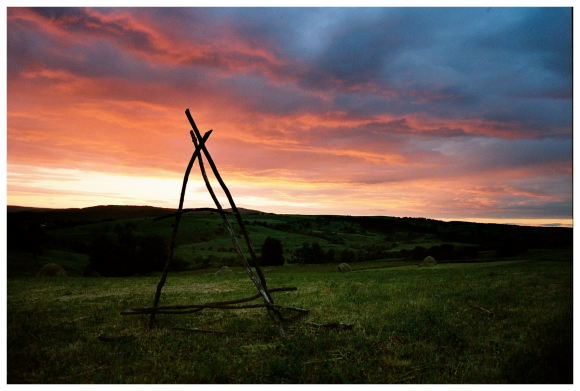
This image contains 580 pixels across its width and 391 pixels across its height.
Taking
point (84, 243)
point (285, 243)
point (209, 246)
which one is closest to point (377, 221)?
point (285, 243)

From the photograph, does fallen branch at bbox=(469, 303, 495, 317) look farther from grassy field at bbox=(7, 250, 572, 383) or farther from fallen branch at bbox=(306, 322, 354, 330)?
fallen branch at bbox=(306, 322, 354, 330)

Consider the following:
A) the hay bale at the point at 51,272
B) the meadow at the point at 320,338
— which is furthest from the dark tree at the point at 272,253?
the meadow at the point at 320,338

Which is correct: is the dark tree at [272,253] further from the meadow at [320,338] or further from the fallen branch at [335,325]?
the fallen branch at [335,325]

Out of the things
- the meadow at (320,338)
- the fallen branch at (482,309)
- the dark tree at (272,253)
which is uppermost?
the fallen branch at (482,309)

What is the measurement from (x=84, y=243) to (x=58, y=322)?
3670 inches

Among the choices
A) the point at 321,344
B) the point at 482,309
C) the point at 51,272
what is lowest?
the point at 51,272

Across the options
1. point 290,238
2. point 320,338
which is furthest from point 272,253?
point 320,338

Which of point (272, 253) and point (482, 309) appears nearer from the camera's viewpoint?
point (482, 309)

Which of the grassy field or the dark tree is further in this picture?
the dark tree

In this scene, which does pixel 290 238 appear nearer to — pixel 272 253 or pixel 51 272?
pixel 272 253

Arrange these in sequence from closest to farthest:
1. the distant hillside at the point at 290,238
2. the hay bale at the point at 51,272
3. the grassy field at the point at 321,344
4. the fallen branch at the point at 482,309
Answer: the grassy field at the point at 321,344, the fallen branch at the point at 482,309, the hay bale at the point at 51,272, the distant hillside at the point at 290,238

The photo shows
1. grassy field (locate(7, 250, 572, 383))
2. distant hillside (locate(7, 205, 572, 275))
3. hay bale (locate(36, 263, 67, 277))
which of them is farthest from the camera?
distant hillside (locate(7, 205, 572, 275))

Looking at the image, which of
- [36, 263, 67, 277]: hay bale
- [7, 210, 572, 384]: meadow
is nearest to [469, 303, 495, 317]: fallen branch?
[7, 210, 572, 384]: meadow

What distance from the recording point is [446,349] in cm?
723
